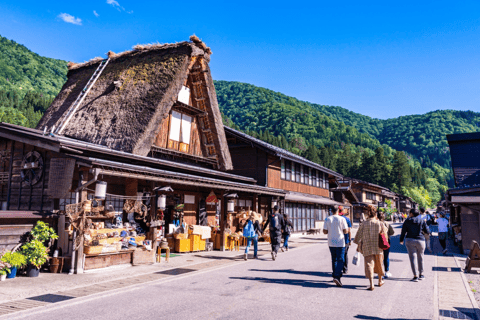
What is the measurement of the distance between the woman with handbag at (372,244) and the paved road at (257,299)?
428 millimetres

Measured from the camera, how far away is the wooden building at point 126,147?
10406 mm

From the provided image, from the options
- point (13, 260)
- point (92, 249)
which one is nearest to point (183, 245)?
point (92, 249)

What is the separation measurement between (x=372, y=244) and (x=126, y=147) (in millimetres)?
10324

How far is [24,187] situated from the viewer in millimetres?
11781

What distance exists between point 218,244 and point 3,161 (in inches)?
355

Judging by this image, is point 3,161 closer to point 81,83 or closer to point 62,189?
point 62,189

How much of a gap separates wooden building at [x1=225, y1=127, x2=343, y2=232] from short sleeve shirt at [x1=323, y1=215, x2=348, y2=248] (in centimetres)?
1255

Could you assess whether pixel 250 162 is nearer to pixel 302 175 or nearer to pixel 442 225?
pixel 302 175

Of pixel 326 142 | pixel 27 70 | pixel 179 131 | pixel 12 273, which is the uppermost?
pixel 27 70

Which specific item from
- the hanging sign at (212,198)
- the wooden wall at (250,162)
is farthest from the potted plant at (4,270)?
the wooden wall at (250,162)

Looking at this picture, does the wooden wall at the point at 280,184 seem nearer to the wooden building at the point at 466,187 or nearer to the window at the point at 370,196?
the wooden building at the point at 466,187

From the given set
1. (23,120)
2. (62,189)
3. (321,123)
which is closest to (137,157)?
(62,189)

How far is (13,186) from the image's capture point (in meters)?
12.1

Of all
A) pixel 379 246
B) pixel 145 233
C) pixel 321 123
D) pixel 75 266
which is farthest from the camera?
pixel 321 123
